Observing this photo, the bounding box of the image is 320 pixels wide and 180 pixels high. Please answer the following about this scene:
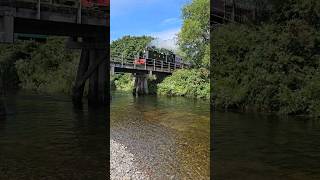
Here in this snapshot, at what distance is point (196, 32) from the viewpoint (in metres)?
42.2

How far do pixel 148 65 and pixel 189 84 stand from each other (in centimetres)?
1251

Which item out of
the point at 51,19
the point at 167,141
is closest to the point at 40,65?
the point at 51,19

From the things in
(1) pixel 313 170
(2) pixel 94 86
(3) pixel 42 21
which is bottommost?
(1) pixel 313 170

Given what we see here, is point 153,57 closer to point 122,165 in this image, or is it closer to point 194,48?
point 194,48

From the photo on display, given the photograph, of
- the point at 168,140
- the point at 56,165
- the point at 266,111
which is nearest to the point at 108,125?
the point at 168,140

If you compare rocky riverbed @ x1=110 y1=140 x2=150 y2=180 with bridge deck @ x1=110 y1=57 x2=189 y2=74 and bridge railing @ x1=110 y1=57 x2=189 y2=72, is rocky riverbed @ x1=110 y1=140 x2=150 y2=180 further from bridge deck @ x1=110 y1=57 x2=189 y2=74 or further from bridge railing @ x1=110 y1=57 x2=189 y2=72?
bridge railing @ x1=110 y1=57 x2=189 y2=72

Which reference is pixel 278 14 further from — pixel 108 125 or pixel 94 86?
pixel 108 125

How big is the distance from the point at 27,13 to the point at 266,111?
1276 cm

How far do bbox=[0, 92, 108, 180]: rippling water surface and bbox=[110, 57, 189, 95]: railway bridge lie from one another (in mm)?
28031

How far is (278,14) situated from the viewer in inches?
1198

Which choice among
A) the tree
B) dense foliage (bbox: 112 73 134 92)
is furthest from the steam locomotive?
dense foliage (bbox: 112 73 134 92)

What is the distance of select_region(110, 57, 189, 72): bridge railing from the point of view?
169ft

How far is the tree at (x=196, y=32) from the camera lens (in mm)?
42094

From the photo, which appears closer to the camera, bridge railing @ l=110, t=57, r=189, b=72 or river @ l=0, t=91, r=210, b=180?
river @ l=0, t=91, r=210, b=180
